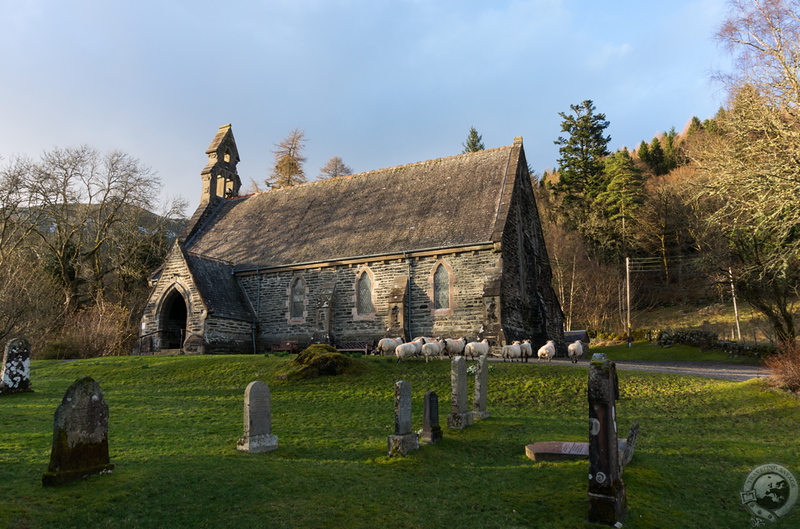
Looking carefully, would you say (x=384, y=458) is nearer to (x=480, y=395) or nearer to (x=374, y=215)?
(x=480, y=395)

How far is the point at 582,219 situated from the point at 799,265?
24.2 metres

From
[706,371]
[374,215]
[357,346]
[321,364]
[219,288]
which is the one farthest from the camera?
[374,215]

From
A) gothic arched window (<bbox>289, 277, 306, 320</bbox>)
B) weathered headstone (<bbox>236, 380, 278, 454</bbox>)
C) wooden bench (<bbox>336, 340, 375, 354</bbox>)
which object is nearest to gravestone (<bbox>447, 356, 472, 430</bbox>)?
weathered headstone (<bbox>236, 380, 278, 454</bbox>)

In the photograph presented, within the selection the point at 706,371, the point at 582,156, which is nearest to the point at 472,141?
the point at 582,156

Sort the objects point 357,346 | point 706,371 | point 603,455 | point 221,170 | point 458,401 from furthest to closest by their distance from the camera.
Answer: point 221,170
point 357,346
point 706,371
point 458,401
point 603,455

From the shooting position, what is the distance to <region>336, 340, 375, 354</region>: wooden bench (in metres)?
23.2

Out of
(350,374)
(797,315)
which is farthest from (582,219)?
(350,374)

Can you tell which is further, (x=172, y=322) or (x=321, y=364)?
(x=172, y=322)

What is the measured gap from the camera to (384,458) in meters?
8.81

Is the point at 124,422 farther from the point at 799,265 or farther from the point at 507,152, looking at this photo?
the point at 799,265

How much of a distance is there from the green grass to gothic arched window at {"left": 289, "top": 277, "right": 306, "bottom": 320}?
697 inches

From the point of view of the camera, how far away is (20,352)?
47.3 feet
